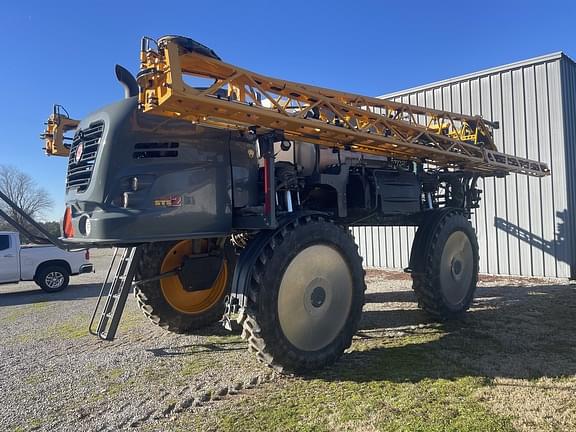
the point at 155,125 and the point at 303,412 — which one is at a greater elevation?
the point at 155,125

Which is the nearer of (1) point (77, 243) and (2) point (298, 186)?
(1) point (77, 243)

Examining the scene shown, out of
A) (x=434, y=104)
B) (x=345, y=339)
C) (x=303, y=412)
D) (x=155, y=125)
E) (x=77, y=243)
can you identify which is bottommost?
(x=303, y=412)

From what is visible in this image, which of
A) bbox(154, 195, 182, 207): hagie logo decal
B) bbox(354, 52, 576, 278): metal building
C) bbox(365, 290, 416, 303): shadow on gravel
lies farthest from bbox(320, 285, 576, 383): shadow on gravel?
bbox(354, 52, 576, 278): metal building

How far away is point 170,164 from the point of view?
14.4 ft

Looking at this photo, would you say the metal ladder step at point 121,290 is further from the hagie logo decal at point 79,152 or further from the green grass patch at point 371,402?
the green grass patch at point 371,402

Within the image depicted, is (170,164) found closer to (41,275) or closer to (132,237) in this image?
(132,237)

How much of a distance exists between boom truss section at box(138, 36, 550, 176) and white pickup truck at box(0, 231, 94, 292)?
414 inches

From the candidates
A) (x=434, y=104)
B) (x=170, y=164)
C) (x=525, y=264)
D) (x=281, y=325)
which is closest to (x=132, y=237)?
(x=170, y=164)

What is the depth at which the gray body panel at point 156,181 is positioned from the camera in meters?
4.18

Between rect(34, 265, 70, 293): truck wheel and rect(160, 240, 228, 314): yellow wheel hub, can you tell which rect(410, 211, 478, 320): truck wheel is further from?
rect(34, 265, 70, 293): truck wheel

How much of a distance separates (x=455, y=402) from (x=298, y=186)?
280 centimetres

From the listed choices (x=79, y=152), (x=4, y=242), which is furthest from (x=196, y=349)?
(x=4, y=242)

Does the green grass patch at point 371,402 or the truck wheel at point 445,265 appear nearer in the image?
the green grass patch at point 371,402

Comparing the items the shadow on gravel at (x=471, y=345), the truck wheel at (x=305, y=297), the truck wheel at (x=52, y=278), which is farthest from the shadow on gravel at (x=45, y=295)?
the truck wheel at (x=305, y=297)
